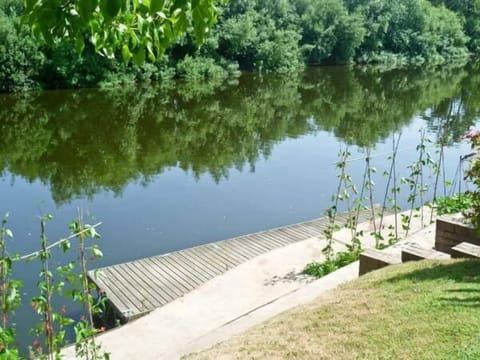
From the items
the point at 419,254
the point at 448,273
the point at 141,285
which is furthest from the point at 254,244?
the point at 448,273

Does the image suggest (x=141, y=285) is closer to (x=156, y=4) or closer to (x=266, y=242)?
(x=266, y=242)

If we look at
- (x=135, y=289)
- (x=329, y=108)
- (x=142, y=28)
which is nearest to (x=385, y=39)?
(x=329, y=108)

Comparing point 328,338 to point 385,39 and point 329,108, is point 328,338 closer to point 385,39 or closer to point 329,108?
point 329,108

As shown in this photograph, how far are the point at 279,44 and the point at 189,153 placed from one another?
26223 mm

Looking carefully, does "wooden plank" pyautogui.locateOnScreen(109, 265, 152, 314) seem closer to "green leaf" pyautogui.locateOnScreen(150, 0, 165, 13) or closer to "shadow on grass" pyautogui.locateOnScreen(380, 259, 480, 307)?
"shadow on grass" pyautogui.locateOnScreen(380, 259, 480, 307)

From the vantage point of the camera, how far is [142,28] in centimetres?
250

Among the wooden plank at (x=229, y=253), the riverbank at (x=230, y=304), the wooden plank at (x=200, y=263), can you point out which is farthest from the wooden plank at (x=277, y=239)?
the wooden plank at (x=200, y=263)

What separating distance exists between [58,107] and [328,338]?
25.6m

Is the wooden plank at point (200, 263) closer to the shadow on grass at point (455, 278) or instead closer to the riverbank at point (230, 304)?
the riverbank at point (230, 304)

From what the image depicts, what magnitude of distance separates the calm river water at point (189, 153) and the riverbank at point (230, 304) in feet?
6.97

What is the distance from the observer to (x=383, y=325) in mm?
4754

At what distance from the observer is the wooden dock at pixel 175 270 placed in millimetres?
8547

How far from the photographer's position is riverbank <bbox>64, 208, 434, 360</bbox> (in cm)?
657

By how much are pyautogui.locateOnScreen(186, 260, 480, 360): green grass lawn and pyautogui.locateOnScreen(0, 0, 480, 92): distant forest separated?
1841cm
